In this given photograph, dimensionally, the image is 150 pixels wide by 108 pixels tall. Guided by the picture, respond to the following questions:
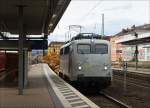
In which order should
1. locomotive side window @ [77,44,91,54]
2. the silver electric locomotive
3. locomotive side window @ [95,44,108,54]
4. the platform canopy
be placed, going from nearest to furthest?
1. the platform canopy
2. the silver electric locomotive
3. locomotive side window @ [95,44,108,54]
4. locomotive side window @ [77,44,91,54]

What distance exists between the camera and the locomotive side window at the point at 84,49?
25297mm

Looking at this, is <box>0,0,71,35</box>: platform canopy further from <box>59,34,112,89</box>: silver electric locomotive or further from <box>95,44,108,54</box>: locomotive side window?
<box>95,44,108,54</box>: locomotive side window

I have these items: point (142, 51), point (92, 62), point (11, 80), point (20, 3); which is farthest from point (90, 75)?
point (142, 51)

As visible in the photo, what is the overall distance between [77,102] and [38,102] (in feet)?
4.64

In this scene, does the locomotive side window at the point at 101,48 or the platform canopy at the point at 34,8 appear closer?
the platform canopy at the point at 34,8

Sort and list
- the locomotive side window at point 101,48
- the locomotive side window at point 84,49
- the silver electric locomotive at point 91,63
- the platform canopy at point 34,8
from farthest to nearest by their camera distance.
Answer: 1. the locomotive side window at point 84,49
2. the locomotive side window at point 101,48
3. the silver electric locomotive at point 91,63
4. the platform canopy at point 34,8

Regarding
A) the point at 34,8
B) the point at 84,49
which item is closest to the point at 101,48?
the point at 84,49

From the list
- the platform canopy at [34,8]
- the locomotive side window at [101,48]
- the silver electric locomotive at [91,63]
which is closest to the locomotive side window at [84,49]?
the silver electric locomotive at [91,63]

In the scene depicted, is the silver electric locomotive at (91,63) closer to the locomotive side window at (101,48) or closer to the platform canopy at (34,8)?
the locomotive side window at (101,48)

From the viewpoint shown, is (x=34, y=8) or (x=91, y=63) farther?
(x=91, y=63)

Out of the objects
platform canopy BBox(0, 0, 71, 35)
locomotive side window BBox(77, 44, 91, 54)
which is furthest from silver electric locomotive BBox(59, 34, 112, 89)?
platform canopy BBox(0, 0, 71, 35)

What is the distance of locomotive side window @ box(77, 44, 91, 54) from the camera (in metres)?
25.3

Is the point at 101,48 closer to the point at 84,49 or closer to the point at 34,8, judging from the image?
the point at 84,49

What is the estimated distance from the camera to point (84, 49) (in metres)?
25.3
